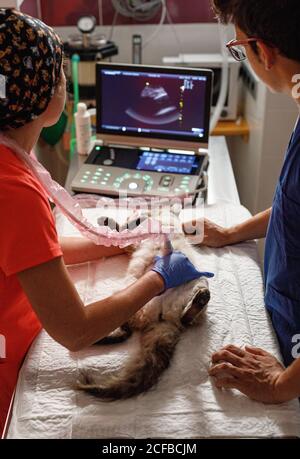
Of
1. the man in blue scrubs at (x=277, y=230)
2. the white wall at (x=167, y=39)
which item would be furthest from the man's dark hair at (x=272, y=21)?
the white wall at (x=167, y=39)

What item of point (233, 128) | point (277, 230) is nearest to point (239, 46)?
point (277, 230)

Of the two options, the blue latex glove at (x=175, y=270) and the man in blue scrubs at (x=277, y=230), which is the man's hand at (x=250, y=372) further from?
the blue latex glove at (x=175, y=270)

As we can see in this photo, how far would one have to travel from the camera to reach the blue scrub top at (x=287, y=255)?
44.3 inches

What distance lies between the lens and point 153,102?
1.93 m

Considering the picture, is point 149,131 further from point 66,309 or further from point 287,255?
point 66,309

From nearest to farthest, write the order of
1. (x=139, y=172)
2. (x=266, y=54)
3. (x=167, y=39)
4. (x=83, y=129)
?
(x=266, y=54) < (x=139, y=172) < (x=83, y=129) < (x=167, y=39)

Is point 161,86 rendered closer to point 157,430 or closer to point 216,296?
point 216,296

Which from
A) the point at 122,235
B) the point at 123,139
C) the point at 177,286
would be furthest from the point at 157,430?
the point at 123,139

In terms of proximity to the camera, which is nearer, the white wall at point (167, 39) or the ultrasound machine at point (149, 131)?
the ultrasound machine at point (149, 131)

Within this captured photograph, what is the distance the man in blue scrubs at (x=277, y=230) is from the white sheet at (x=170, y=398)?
1.1 inches

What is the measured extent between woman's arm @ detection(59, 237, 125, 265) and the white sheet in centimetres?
12

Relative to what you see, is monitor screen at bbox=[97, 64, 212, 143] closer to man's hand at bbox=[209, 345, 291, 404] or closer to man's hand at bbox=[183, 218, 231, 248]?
man's hand at bbox=[183, 218, 231, 248]

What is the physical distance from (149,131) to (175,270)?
2.85 feet

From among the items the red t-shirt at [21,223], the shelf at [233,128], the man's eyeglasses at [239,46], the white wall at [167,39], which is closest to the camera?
the red t-shirt at [21,223]
